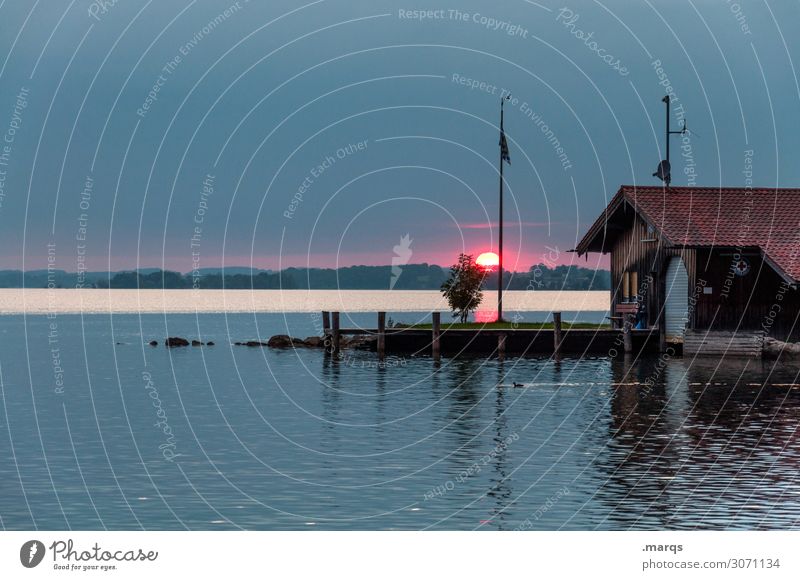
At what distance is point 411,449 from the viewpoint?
3023 centimetres

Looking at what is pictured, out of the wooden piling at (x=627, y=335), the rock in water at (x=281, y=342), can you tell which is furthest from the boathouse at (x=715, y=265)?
the rock in water at (x=281, y=342)

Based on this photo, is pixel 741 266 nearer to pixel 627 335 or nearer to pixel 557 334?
pixel 627 335

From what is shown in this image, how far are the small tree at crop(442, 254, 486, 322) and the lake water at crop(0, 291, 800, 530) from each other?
904 inches

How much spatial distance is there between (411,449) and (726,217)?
116 ft

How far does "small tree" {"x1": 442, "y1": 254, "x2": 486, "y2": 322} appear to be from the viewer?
262 feet

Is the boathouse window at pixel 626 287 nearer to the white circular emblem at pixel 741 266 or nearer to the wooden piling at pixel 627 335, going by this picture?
the wooden piling at pixel 627 335

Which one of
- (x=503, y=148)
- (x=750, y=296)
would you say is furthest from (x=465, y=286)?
(x=750, y=296)

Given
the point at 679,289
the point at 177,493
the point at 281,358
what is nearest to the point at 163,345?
the point at 281,358

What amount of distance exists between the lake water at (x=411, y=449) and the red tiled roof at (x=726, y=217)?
19.1ft

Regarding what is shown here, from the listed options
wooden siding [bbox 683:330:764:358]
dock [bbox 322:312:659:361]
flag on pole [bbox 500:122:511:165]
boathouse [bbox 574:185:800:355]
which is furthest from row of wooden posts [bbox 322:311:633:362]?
flag on pole [bbox 500:122:511:165]

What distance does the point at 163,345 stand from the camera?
286 feet

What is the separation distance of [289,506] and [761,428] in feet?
51.7

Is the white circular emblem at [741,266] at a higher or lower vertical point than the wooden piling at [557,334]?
higher

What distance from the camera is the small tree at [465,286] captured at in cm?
7994
